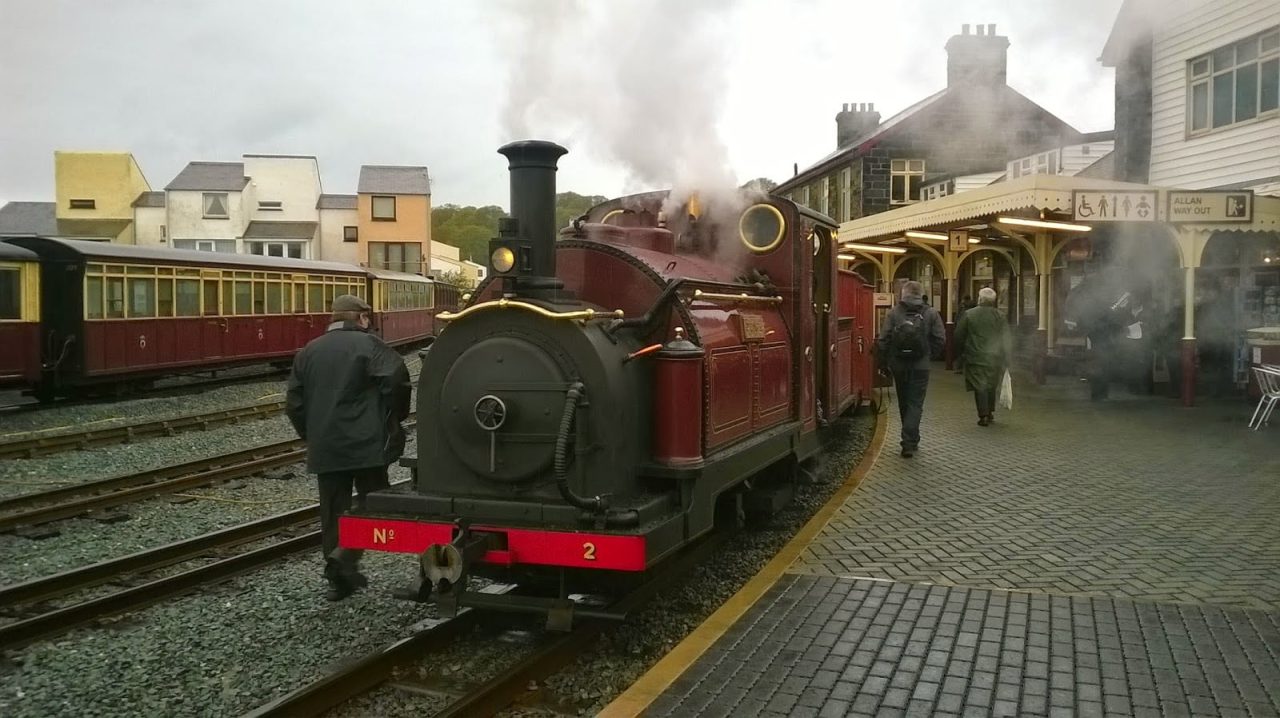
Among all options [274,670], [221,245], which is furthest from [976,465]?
[221,245]

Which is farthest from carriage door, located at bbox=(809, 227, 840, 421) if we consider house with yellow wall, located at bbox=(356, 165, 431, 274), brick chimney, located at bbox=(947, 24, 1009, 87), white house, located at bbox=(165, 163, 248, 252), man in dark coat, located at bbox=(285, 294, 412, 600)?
white house, located at bbox=(165, 163, 248, 252)

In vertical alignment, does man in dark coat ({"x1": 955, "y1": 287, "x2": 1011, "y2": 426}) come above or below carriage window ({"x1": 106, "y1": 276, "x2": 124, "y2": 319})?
below

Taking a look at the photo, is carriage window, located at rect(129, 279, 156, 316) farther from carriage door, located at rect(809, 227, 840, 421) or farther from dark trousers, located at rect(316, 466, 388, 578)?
carriage door, located at rect(809, 227, 840, 421)

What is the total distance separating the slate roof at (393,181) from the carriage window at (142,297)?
2745 cm

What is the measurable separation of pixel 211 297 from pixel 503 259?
1550 centimetres

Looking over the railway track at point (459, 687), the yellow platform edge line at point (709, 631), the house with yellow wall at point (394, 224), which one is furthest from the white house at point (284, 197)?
the railway track at point (459, 687)

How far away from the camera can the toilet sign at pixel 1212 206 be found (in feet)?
39.6

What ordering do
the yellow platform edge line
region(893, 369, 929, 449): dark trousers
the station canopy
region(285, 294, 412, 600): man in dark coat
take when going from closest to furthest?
the yellow platform edge line → region(285, 294, 412, 600): man in dark coat → region(893, 369, 929, 449): dark trousers → the station canopy

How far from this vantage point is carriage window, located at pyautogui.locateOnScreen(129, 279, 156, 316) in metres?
16.2

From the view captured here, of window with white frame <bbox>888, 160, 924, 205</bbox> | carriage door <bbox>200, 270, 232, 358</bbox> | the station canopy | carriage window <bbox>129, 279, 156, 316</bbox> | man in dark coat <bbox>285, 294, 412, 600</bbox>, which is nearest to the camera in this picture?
man in dark coat <bbox>285, 294, 412, 600</bbox>

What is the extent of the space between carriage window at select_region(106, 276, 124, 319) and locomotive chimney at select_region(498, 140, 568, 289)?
44.0 feet

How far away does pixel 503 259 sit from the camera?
4.84 m

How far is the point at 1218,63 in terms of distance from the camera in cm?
1433

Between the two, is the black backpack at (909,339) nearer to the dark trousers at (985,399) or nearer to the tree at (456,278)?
the dark trousers at (985,399)
